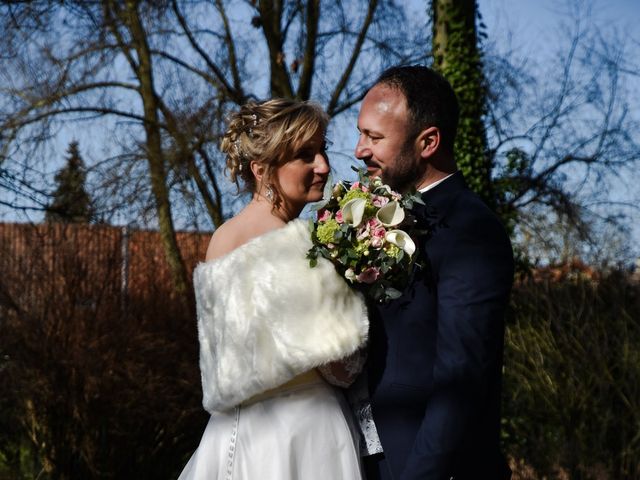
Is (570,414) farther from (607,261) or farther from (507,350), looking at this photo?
(607,261)

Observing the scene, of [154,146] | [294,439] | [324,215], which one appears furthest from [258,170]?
[154,146]

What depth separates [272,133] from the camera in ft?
11.5

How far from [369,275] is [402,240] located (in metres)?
0.18

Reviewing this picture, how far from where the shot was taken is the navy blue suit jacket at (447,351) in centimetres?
263

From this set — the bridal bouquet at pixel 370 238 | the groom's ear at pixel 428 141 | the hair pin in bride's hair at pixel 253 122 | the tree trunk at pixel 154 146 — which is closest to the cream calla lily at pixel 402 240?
the bridal bouquet at pixel 370 238

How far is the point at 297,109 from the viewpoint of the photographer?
354 cm

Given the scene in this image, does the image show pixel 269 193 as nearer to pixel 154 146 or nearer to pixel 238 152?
pixel 238 152

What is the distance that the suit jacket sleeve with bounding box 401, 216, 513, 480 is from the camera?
262cm

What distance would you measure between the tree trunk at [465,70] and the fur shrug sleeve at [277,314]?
751cm

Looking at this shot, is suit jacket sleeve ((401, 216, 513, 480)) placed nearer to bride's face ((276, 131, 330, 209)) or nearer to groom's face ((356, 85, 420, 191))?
groom's face ((356, 85, 420, 191))

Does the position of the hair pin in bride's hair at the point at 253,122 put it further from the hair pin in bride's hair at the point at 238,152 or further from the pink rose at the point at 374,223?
the pink rose at the point at 374,223

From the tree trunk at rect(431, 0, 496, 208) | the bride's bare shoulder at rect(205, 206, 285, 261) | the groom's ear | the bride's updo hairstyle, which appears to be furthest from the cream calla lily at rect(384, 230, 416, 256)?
the tree trunk at rect(431, 0, 496, 208)

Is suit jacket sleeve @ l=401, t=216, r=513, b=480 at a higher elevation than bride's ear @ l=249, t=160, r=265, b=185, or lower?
lower

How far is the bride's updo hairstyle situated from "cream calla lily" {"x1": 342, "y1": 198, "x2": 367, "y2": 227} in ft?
1.74
